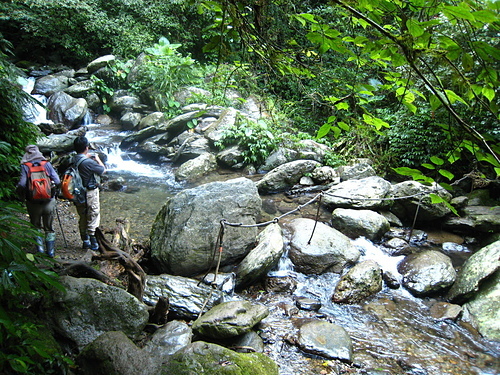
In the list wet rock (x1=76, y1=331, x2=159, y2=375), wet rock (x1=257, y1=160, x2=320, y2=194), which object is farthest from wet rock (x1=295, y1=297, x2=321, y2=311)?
wet rock (x1=257, y1=160, x2=320, y2=194)

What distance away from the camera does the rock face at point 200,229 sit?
5090mm

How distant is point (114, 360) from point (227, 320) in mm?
1625

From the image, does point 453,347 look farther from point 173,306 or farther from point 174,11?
point 174,11

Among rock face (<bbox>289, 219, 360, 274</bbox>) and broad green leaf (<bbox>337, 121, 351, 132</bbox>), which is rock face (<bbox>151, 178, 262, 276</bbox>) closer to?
rock face (<bbox>289, 219, 360, 274</bbox>)

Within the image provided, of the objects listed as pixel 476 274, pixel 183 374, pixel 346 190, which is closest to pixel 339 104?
pixel 183 374

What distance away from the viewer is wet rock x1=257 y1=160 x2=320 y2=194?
9180 millimetres

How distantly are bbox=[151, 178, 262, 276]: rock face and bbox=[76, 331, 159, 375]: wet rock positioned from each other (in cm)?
243

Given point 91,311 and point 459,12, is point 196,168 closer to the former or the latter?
point 91,311

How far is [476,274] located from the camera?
530cm

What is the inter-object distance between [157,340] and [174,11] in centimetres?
1781

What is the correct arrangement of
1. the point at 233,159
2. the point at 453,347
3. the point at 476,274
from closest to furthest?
the point at 453,347, the point at 476,274, the point at 233,159

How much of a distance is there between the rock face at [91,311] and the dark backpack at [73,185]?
1879 millimetres

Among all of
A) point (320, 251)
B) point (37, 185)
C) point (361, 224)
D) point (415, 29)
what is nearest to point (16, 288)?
point (415, 29)

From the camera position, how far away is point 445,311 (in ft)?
16.6
